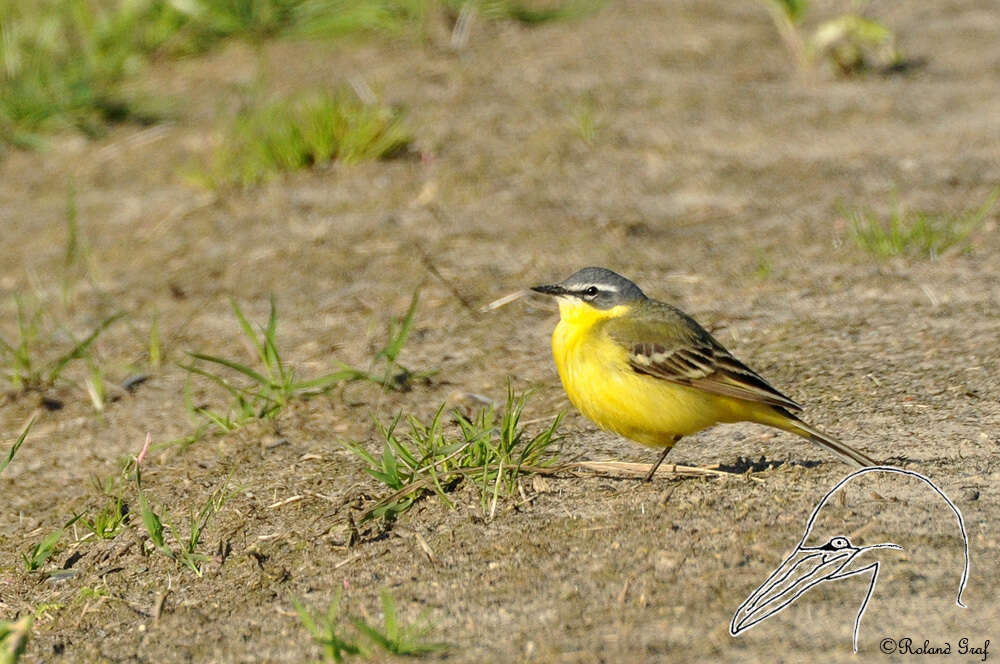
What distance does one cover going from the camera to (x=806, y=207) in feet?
24.1

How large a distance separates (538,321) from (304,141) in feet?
7.91

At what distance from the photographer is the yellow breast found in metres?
4.50

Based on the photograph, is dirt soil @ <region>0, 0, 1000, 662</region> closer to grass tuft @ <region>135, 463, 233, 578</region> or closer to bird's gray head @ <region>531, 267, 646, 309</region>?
grass tuft @ <region>135, 463, 233, 578</region>

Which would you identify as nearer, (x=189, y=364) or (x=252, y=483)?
(x=252, y=483)

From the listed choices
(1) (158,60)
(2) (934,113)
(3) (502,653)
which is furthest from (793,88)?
(3) (502,653)

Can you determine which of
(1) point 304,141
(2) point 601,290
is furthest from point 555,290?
(1) point 304,141

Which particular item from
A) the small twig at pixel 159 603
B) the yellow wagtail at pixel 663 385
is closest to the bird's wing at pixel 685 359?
the yellow wagtail at pixel 663 385

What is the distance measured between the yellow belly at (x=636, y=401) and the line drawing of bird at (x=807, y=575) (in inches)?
24.6

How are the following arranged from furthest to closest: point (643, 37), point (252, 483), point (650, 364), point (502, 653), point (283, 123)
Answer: point (643, 37)
point (283, 123)
point (252, 483)
point (650, 364)
point (502, 653)

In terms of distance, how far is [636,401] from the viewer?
450cm

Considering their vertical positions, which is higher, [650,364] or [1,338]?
[650,364]

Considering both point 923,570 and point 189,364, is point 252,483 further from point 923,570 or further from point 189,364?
point 923,570

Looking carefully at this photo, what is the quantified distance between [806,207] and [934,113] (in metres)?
1.74

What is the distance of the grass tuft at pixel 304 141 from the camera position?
7977 millimetres
